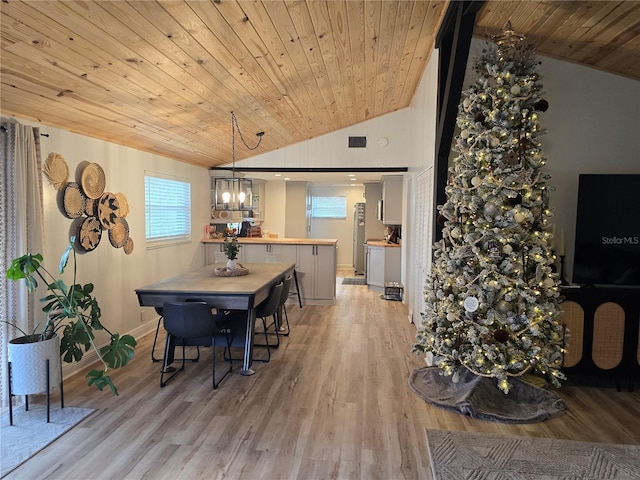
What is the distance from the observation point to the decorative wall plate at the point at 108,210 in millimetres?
4168

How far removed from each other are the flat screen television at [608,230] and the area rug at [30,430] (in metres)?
4.25

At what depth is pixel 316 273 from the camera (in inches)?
267

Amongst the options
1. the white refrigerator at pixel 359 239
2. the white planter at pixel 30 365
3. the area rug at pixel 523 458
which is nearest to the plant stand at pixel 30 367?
the white planter at pixel 30 365

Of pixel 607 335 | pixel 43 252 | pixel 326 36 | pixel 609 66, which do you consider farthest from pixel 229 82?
pixel 607 335

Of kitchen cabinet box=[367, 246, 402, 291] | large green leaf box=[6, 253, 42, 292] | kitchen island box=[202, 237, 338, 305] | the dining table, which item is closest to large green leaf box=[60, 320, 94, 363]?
large green leaf box=[6, 253, 42, 292]

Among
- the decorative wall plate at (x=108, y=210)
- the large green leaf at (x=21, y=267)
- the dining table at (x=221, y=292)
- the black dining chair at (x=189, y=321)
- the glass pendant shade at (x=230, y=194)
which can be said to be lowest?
the black dining chair at (x=189, y=321)

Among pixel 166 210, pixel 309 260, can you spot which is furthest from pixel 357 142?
pixel 166 210

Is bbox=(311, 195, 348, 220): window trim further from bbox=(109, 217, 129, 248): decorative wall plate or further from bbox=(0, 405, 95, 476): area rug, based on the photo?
bbox=(0, 405, 95, 476): area rug

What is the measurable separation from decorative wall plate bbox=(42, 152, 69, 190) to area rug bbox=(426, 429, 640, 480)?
11.6 feet

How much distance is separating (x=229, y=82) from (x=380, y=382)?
9.49 feet

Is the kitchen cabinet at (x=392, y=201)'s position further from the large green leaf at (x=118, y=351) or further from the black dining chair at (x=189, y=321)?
the large green leaf at (x=118, y=351)

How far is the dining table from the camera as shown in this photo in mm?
3643

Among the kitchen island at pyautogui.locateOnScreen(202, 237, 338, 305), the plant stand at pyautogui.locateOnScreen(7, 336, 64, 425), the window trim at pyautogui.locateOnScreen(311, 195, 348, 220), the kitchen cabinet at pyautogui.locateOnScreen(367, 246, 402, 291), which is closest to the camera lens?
the plant stand at pyautogui.locateOnScreen(7, 336, 64, 425)

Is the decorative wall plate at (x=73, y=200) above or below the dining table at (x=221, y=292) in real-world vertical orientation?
above
